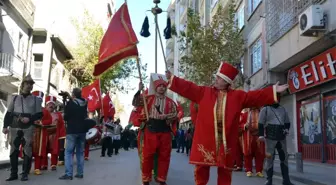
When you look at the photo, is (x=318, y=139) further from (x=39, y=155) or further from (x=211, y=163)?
(x=211, y=163)

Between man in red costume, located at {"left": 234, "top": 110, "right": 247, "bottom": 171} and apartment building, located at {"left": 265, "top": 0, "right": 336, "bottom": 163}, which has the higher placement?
apartment building, located at {"left": 265, "top": 0, "right": 336, "bottom": 163}

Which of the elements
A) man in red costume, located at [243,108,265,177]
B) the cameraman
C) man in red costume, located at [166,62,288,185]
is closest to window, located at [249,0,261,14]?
man in red costume, located at [243,108,265,177]

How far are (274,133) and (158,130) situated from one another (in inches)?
95.9

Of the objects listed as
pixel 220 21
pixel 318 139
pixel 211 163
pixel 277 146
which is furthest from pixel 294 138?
pixel 211 163

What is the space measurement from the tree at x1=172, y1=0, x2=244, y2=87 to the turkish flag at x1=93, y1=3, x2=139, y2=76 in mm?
13766

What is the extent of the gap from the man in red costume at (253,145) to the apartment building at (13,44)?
37.9 feet

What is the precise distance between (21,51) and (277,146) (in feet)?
62.0

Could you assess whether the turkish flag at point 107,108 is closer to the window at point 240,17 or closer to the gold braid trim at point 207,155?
the window at point 240,17

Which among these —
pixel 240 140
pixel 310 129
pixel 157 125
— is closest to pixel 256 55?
pixel 310 129

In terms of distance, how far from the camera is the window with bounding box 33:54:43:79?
93.6 ft

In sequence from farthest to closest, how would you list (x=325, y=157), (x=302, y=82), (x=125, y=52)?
(x=302, y=82)
(x=325, y=157)
(x=125, y=52)

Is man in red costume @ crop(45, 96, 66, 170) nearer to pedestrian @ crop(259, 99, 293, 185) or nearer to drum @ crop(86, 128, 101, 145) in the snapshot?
drum @ crop(86, 128, 101, 145)

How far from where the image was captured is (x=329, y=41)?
14.5 meters

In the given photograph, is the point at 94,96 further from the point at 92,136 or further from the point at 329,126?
the point at 329,126
